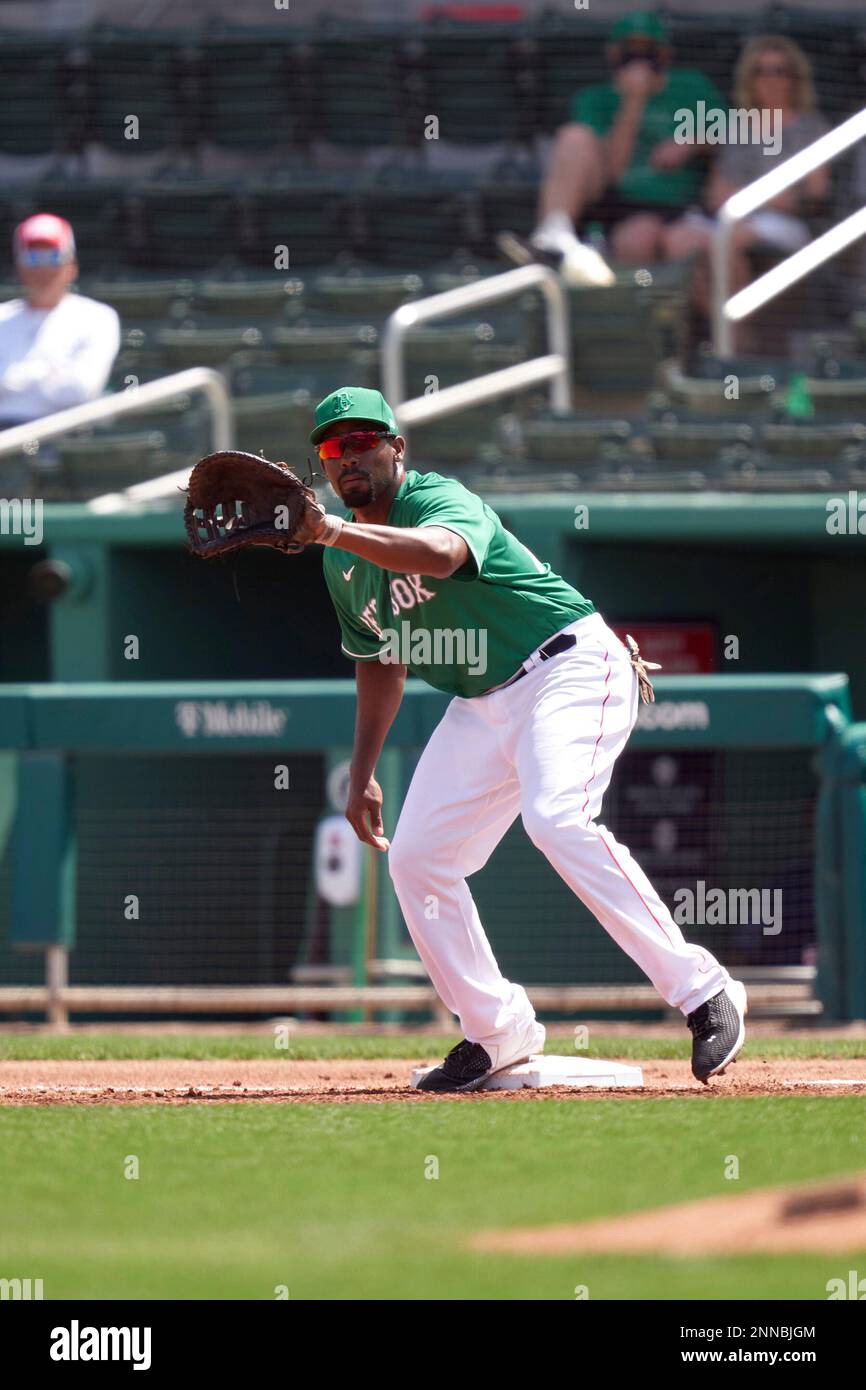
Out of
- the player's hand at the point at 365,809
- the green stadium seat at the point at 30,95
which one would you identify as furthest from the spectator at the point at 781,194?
the player's hand at the point at 365,809

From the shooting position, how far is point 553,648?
18.7 feet

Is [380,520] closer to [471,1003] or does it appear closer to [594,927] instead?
[471,1003]

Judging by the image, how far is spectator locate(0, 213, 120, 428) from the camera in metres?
10.9

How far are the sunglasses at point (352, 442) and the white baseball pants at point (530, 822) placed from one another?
68 centimetres

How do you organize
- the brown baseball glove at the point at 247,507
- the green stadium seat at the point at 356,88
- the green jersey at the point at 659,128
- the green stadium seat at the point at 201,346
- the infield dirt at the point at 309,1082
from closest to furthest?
the brown baseball glove at the point at 247,507 < the infield dirt at the point at 309,1082 < the green jersey at the point at 659,128 < the green stadium seat at the point at 201,346 < the green stadium seat at the point at 356,88

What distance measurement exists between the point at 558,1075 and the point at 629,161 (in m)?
7.38

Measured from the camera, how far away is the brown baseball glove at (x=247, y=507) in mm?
5000

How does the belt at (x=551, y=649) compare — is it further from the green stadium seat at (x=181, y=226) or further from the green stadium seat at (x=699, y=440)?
the green stadium seat at (x=181, y=226)

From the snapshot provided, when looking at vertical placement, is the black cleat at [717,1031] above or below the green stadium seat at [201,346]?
below

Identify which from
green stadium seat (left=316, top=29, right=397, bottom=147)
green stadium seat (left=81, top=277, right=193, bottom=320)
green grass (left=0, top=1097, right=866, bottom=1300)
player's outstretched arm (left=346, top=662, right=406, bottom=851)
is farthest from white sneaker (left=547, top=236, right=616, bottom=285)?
green grass (left=0, top=1097, right=866, bottom=1300)

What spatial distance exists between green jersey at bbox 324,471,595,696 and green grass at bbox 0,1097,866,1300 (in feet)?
3.47

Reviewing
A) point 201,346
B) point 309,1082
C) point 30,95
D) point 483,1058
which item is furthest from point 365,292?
point 483,1058

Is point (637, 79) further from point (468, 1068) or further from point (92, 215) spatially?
point (468, 1068)

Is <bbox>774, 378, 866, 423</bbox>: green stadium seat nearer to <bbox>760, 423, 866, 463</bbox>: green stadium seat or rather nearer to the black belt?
<bbox>760, 423, 866, 463</bbox>: green stadium seat
